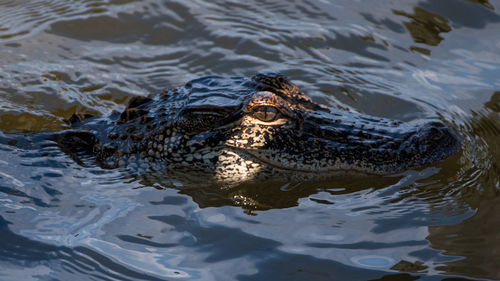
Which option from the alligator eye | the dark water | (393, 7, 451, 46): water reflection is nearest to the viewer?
the dark water

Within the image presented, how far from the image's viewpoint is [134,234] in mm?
4023

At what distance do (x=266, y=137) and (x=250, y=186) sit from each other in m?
0.45

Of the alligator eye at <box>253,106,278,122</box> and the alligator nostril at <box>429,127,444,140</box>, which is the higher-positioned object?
the alligator eye at <box>253,106,278,122</box>

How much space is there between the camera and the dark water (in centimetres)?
370

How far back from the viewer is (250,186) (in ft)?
15.2

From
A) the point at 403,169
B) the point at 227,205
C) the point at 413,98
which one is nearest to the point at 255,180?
the point at 227,205

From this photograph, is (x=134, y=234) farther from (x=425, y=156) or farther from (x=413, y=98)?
(x=413, y=98)

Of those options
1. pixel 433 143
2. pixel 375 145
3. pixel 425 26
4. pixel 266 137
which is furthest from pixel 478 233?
pixel 425 26

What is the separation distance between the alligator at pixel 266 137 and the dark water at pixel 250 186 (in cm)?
17

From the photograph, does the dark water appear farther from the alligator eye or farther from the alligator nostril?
the alligator eye

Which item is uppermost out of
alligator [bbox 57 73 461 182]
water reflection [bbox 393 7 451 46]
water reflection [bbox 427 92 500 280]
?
water reflection [bbox 393 7 451 46]

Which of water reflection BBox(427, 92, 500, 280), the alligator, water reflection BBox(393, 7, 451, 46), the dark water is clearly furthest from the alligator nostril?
water reflection BBox(393, 7, 451, 46)

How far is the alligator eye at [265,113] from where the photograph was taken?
14.5 feet

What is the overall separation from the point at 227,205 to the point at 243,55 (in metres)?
3.03
